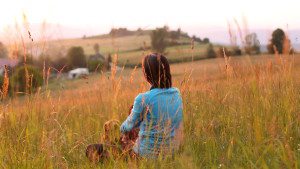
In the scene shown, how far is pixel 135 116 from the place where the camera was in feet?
12.7

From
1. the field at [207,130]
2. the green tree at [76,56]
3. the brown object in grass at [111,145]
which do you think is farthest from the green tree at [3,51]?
the green tree at [76,56]

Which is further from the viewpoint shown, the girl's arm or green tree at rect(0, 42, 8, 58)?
green tree at rect(0, 42, 8, 58)

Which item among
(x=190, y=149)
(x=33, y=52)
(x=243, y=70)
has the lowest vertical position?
(x=190, y=149)

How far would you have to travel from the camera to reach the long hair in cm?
389

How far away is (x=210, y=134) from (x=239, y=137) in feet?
0.84

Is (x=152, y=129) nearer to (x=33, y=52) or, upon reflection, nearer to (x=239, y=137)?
(x=239, y=137)

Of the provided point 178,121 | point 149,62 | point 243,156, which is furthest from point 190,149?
point 149,62

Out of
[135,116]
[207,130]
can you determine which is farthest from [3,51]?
[207,130]

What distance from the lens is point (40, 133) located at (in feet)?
14.9

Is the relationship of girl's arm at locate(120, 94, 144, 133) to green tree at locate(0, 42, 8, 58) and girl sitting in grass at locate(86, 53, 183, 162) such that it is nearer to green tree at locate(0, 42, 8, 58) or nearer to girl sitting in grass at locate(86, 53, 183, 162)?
girl sitting in grass at locate(86, 53, 183, 162)

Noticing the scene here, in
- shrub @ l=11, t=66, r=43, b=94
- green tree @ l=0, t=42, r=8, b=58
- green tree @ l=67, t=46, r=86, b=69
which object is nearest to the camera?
shrub @ l=11, t=66, r=43, b=94

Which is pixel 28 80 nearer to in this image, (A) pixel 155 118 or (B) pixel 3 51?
(A) pixel 155 118

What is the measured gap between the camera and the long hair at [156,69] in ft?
12.8

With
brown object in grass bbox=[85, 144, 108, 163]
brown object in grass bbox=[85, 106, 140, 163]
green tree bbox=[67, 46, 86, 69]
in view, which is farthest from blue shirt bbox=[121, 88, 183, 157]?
green tree bbox=[67, 46, 86, 69]
